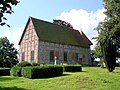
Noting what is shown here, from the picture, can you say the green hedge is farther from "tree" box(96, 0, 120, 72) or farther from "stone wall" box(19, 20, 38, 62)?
"stone wall" box(19, 20, 38, 62)

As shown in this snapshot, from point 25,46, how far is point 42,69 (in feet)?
94.3

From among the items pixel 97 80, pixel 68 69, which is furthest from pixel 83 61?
pixel 97 80

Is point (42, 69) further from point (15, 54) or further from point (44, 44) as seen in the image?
point (15, 54)

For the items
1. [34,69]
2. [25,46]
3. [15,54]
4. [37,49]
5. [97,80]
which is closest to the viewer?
[97,80]

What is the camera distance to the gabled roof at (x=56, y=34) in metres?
55.6

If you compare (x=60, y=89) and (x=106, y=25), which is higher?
(x=106, y=25)

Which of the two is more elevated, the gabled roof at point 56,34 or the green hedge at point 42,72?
the gabled roof at point 56,34

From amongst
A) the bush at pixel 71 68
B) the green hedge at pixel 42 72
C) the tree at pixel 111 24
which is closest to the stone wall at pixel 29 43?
the tree at pixel 111 24

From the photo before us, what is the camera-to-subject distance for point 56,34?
193ft

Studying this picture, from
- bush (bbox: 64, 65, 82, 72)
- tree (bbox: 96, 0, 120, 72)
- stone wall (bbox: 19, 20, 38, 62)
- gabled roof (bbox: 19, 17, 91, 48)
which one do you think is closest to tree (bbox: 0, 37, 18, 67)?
stone wall (bbox: 19, 20, 38, 62)

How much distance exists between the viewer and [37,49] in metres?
53.9

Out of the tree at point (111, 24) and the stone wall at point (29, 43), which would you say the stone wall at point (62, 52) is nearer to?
the stone wall at point (29, 43)

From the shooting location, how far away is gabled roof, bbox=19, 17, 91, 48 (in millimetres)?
55562

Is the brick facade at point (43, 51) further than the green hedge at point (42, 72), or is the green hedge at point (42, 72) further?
the brick facade at point (43, 51)
